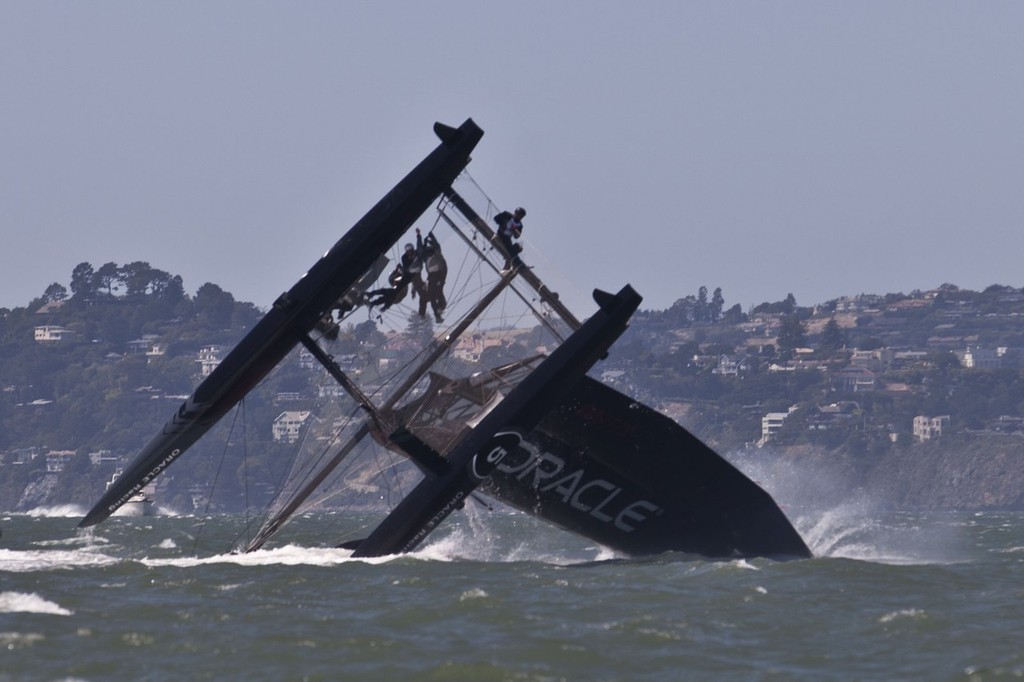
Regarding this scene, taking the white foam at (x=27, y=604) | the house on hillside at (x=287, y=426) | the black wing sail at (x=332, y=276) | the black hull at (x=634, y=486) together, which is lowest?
the white foam at (x=27, y=604)

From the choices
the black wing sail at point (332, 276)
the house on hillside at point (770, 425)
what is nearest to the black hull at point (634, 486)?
the black wing sail at point (332, 276)

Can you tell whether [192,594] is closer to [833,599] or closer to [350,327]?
[350,327]

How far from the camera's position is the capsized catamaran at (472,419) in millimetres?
24000

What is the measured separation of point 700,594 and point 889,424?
572 feet

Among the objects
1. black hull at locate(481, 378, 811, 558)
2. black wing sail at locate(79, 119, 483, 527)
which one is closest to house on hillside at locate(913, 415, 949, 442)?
black hull at locate(481, 378, 811, 558)

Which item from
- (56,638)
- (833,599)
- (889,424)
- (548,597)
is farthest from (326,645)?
(889,424)

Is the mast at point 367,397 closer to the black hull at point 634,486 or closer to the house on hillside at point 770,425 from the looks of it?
the black hull at point 634,486

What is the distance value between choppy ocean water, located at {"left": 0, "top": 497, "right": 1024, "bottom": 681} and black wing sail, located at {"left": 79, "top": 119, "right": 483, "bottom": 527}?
223 centimetres

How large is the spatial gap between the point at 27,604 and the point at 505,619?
16.2ft


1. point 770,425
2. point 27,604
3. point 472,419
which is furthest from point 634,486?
point 770,425

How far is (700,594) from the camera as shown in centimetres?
2158

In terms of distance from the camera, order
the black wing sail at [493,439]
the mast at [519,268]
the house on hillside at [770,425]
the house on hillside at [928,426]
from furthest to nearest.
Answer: the house on hillside at [770,425], the house on hillside at [928,426], the mast at [519,268], the black wing sail at [493,439]

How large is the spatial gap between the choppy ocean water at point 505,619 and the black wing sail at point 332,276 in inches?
87.7

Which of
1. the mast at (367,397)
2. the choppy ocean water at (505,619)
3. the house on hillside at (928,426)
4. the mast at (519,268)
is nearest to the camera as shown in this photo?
the choppy ocean water at (505,619)
